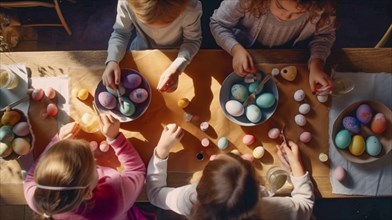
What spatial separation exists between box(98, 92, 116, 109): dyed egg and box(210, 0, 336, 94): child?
35 centimetres

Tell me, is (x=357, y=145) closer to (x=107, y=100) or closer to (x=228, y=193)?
(x=228, y=193)

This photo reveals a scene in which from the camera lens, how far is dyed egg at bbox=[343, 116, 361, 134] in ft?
3.30

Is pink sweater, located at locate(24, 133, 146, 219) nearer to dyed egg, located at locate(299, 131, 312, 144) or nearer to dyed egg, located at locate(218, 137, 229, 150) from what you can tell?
dyed egg, located at locate(218, 137, 229, 150)

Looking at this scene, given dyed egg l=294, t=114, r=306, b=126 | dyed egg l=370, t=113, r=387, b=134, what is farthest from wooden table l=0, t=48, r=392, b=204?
dyed egg l=370, t=113, r=387, b=134

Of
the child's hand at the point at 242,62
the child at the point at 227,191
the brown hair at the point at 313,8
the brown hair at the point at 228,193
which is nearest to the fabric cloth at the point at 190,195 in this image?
the child at the point at 227,191

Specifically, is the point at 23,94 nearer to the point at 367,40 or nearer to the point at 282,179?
the point at 282,179

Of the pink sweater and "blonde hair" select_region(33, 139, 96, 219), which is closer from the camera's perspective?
"blonde hair" select_region(33, 139, 96, 219)

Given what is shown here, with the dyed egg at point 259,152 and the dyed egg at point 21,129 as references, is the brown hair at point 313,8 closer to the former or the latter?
the dyed egg at point 259,152

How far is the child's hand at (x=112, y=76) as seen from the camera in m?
0.99

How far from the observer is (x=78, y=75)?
105cm

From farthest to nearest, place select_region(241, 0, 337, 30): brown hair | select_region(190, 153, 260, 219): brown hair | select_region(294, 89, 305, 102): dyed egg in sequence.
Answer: select_region(294, 89, 305, 102): dyed egg, select_region(241, 0, 337, 30): brown hair, select_region(190, 153, 260, 219): brown hair

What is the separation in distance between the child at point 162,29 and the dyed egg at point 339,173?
1.66ft

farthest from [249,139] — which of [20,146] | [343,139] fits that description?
[20,146]

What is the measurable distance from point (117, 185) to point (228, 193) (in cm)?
32
